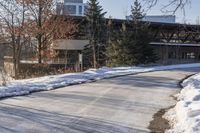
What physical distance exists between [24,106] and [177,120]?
19.1 ft

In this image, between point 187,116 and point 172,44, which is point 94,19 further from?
point 187,116

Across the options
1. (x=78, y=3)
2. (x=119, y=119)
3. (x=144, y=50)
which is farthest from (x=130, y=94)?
(x=78, y=3)

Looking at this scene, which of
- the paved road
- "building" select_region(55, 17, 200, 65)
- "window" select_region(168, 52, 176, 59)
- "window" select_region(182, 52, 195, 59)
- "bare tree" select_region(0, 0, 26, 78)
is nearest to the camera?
the paved road

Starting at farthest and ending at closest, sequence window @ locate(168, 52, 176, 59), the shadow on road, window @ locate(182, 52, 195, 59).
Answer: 1. window @ locate(182, 52, 195, 59)
2. window @ locate(168, 52, 176, 59)
3. the shadow on road

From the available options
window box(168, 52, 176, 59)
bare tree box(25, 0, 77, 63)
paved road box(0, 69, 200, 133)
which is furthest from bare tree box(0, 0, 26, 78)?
window box(168, 52, 176, 59)

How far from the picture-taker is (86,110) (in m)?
14.7

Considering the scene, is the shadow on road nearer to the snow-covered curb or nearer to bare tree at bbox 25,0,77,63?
the snow-covered curb

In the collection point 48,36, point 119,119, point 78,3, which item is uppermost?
point 78,3

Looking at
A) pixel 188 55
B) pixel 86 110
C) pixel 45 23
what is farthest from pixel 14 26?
pixel 188 55

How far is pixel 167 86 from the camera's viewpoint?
78.9 feet

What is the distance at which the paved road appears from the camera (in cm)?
1155

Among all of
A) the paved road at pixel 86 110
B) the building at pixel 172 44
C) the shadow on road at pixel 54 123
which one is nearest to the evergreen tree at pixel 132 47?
the building at pixel 172 44

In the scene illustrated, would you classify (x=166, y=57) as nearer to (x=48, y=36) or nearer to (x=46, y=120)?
(x=48, y=36)

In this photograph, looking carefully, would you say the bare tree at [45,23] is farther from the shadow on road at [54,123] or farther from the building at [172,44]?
the shadow on road at [54,123]
